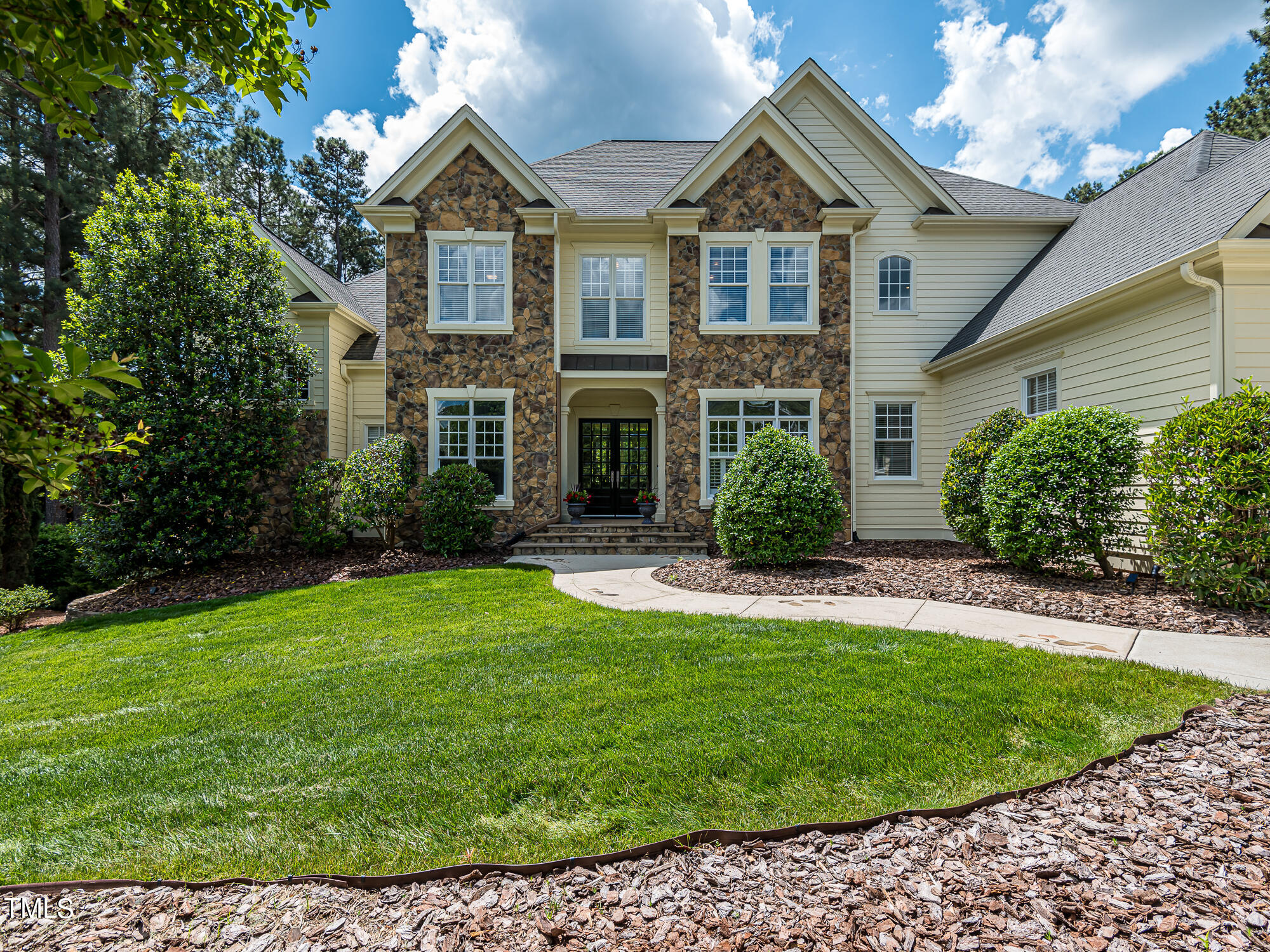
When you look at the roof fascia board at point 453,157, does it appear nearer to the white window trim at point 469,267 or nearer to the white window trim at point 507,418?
the white window trim at point 469,267

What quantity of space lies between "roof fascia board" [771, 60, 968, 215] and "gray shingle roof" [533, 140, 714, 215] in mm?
2897

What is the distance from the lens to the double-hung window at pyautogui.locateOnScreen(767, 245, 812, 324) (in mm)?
11531

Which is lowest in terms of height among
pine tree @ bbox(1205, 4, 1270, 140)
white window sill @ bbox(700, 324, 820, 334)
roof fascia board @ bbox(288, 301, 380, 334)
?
white window sill @ bbox(700, 324, 820, 334)

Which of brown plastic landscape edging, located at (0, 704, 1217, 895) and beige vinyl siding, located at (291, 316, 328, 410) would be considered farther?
beige vinyl siding, located at (291, 316, 328, 410)

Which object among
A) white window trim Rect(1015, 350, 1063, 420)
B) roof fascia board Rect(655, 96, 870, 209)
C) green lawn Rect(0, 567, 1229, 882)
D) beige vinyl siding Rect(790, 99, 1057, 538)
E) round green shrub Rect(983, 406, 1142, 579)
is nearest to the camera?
green lawn Rect(0, 567, 1229, 882)

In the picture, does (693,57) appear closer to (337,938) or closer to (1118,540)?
(1118,540)

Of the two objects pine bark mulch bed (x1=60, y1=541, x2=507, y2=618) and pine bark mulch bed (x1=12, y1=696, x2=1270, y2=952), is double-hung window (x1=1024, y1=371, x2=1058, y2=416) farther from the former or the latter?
pine bark mulch bed (x1=60, y1=541, x2=507, y2=618)

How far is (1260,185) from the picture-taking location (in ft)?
22.0

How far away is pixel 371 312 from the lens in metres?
14.7

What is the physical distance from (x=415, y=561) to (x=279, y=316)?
5.44 metres

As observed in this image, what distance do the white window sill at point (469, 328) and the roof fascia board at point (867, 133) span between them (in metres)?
7.71

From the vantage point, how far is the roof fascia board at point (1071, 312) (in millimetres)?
6645

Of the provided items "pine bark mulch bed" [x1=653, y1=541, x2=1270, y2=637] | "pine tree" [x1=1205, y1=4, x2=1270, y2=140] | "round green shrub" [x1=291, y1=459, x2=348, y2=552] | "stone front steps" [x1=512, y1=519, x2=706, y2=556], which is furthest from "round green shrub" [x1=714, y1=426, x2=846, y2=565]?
"pine tree" [x1=1205, y1=4, x2=1270, y2=140]

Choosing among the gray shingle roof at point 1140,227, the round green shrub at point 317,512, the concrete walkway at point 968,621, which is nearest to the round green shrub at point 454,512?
the round green shrub at point 317,512
